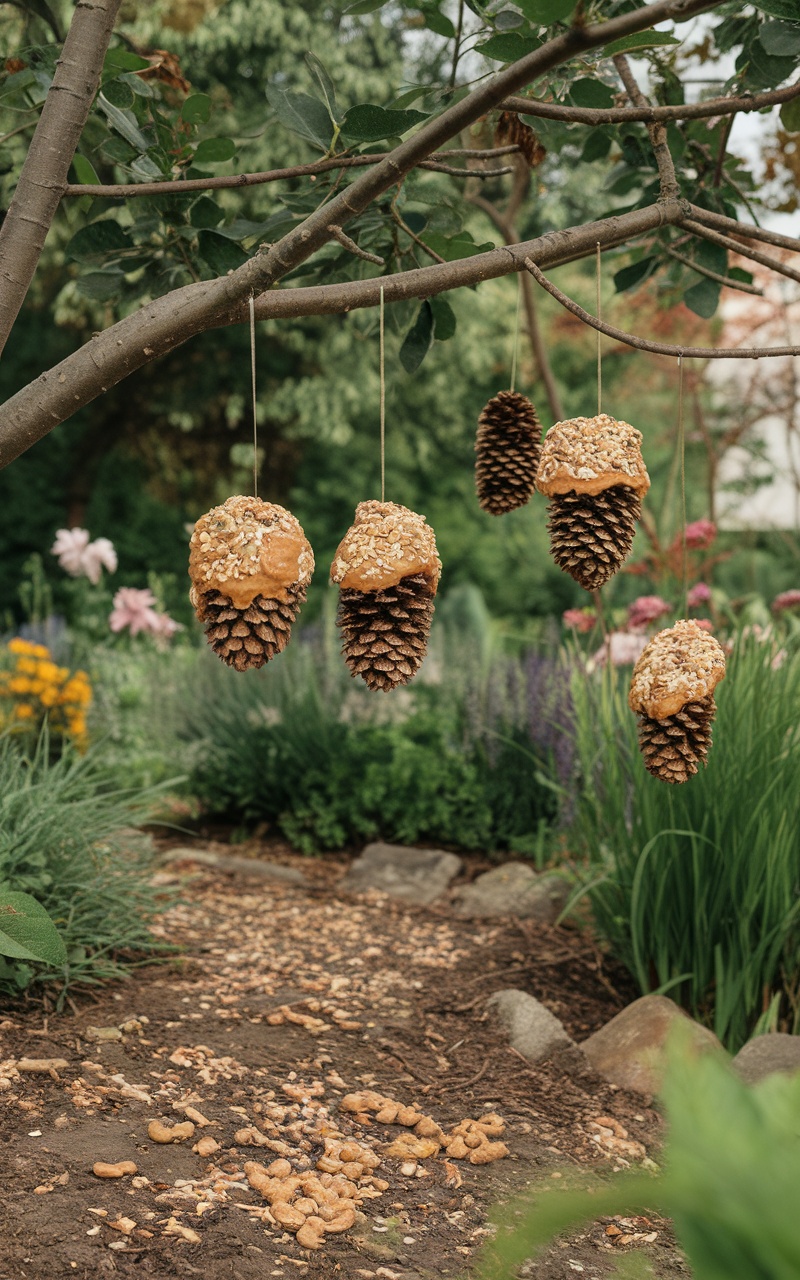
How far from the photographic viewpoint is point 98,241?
202cm

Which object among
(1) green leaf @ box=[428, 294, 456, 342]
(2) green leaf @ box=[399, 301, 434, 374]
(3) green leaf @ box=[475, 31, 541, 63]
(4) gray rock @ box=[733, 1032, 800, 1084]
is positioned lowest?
(4) gray rock @ box=[733, 1032, 800, 1084]

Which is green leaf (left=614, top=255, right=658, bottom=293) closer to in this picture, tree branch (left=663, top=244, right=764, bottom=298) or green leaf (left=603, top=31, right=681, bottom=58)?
tree branch (left=663, top=244, right=764, bottom=298)

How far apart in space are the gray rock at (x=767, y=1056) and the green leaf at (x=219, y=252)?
1.92 metres

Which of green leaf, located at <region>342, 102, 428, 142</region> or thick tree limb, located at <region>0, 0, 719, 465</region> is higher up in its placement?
green leaf, located at <region>342, 102, 428, 142</region>

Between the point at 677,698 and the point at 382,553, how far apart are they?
0.48m

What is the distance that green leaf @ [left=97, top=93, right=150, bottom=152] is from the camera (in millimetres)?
1794

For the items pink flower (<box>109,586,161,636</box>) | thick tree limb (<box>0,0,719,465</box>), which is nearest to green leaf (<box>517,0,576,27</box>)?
thick tree limb (<box>0,0,719,465</box>)

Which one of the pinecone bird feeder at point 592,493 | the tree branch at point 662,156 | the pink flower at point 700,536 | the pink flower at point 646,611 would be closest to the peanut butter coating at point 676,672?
the pinecone bird feeder at point 592,493

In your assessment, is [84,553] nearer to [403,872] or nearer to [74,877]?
[403,872]

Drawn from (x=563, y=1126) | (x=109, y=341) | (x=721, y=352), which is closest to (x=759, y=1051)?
(x=563, y=1126)

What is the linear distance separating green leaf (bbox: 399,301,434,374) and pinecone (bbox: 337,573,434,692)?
725mm

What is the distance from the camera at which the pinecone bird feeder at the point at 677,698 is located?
4.91 ft

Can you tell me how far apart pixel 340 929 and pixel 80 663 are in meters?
3.87

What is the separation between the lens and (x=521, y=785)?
4578mm
